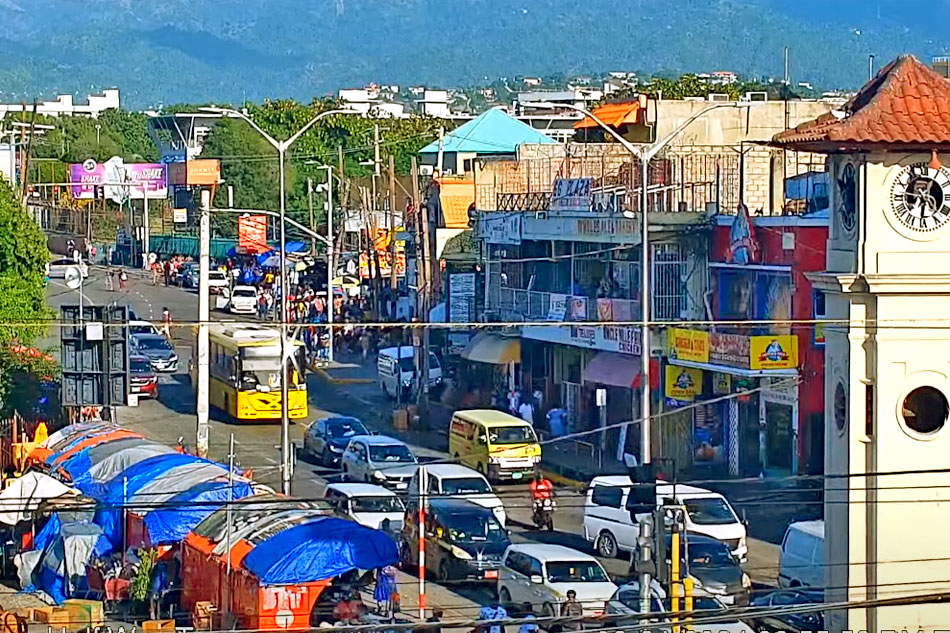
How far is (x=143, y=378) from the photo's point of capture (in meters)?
45.2

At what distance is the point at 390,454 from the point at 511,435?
244 centimetres

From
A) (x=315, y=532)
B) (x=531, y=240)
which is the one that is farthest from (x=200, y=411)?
(x=315, y=532)

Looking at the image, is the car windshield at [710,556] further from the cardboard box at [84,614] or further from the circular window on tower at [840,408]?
the cardboard box at [84,614]

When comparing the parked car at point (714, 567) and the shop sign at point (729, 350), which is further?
the shop sign at point (729, 350)

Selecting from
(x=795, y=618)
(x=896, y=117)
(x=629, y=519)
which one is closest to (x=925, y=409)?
(x=896, y=117)

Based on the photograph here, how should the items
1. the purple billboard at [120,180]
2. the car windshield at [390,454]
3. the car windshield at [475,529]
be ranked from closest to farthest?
the car windshield at [475,529], the car windshield at [390,454], the purple billboard at [120,180]

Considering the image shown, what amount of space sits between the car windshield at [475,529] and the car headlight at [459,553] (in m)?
0.14

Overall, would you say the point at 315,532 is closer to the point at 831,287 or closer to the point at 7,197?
the point at 831,287

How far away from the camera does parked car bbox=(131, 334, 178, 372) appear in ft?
160

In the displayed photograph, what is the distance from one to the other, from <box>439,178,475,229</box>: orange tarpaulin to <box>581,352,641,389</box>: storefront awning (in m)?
14.6

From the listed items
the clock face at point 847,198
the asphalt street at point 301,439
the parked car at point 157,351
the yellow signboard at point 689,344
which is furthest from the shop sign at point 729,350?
the parked car at point 157,351

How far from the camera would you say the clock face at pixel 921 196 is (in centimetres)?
1675

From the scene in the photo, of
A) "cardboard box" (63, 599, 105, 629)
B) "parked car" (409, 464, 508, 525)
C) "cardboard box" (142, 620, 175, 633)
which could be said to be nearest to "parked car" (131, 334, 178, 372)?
"parked car" (409, 464, 508, 525)

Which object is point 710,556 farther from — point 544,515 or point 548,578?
point 544,515
